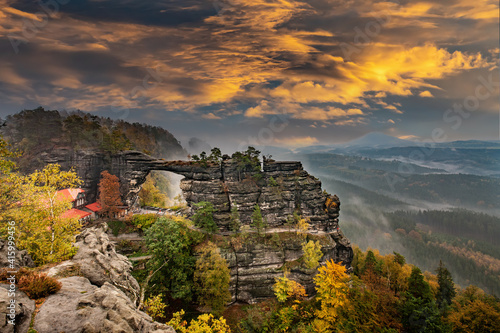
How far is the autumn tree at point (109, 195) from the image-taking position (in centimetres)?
4564

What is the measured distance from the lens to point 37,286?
37.6 feet

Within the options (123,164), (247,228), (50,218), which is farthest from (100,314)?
(123,164)

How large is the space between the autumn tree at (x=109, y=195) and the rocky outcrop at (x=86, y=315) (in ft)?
123

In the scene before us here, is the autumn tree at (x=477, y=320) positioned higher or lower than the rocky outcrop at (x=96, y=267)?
lower

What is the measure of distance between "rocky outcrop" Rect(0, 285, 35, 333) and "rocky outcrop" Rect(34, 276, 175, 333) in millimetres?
387

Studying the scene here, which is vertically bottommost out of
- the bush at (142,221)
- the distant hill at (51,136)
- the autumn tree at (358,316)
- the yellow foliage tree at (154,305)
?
the autumn tree at (358,316)

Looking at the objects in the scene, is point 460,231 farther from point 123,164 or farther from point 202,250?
point 123,164

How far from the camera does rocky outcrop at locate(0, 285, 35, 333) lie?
9227 millimetres

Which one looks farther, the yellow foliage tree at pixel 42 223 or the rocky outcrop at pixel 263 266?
the rocky outcrop at pixel 263 266

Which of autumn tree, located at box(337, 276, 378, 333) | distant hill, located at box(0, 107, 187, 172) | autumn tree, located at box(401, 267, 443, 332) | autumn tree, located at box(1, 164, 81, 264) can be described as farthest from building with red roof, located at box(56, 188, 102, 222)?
autumn tree, located at box(401, 267, 443, 332)

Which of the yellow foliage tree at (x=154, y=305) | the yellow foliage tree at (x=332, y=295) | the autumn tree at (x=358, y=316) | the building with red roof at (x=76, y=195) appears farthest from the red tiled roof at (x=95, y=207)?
the autumn tree at (x=358, y=316)

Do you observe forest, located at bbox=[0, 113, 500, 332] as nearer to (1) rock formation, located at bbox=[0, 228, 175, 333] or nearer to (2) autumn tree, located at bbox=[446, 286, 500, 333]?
(2) autumn tree, located at bbox=[446, 286, 500, 333]

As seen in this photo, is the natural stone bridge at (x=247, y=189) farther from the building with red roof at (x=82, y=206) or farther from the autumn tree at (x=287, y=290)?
the autumn tree at (x=287, y=290)

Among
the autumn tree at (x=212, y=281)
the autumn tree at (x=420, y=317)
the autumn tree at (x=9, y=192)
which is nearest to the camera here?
the autumn tree at (x=9, y=192)
